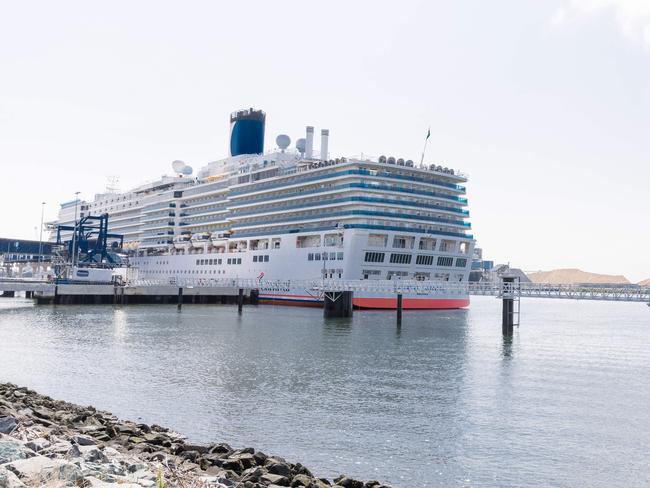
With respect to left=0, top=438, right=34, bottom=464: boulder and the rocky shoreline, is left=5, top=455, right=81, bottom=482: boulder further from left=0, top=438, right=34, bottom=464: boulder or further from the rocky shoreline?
left=0, top=438, right=34, bottom=464: boulder

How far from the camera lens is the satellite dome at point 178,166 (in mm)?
123562

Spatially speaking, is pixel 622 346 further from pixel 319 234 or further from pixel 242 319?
pixel 319 234

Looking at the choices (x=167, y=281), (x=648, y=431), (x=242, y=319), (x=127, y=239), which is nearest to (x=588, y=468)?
(x=648, y=431)

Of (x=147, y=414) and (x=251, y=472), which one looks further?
(x=147, y=414)

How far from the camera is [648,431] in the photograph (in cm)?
1934

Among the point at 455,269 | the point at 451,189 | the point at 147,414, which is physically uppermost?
the point at 451,189

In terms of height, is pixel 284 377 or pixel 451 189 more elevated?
pixel 451 189

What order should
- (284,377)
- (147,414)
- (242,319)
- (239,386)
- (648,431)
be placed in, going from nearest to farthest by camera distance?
(648,431) → (147,414) → (239,386) → (284,377) → (242,319)

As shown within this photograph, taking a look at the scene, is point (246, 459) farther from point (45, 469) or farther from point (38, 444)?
point (45, 469)

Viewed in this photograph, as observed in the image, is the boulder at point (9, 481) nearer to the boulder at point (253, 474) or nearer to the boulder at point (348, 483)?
the boulder at point (253, 474)

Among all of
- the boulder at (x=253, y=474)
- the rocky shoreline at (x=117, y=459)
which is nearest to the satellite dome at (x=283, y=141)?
the rocky shoreline at (x=117, y=459)

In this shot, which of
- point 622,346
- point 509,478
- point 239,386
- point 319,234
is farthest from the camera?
point 319,234

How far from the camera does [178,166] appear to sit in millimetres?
123875

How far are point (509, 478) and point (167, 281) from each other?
307 feet
